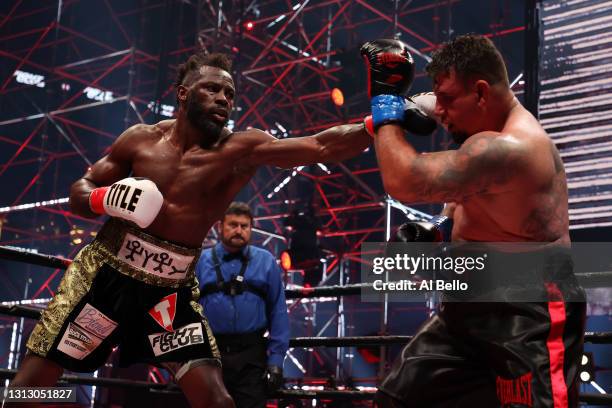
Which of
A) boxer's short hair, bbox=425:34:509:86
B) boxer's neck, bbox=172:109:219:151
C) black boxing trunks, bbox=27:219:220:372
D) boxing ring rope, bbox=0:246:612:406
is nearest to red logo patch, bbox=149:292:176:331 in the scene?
black boxing trunks, bbox=27:219:220:372

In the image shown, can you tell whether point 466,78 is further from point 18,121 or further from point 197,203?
point 18,121

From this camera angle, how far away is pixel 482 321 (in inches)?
67.7

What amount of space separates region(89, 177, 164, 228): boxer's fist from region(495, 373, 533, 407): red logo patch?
1.22 m

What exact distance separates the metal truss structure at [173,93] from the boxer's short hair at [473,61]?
6.68 m

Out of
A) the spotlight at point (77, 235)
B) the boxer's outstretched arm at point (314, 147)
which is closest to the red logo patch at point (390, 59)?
the boxer's outstretched arm at point (314, 147)

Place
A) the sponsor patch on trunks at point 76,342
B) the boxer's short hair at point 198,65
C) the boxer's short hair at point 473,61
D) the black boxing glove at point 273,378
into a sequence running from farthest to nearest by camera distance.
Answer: the black boxing glove at point 273,378
the boxer's short hair at point 198,65
the sponsor patch on trunks at point 76,342
the boxer's short hair at point 473,61

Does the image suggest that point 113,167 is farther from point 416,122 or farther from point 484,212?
point 484,212

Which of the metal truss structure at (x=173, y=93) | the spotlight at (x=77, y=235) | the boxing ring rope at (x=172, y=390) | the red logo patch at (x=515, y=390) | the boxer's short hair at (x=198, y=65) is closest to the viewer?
the red logo patch at (x=515, y=390)

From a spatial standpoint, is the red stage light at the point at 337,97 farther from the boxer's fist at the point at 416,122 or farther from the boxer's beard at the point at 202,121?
the boxer's fist at the point at 416,122

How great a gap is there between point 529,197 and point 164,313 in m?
1.41

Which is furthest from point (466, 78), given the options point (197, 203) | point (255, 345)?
point (255, 345)

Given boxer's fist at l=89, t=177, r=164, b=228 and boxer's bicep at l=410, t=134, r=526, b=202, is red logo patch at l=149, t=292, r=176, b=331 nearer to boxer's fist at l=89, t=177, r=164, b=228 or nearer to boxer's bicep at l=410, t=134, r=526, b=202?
boxer's fist at l=89, t=177, r=164, b=228

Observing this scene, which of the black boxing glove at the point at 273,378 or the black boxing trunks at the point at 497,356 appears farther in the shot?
the black boxing glove at the point at 273,378

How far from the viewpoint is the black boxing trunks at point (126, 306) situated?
251 centimetres
